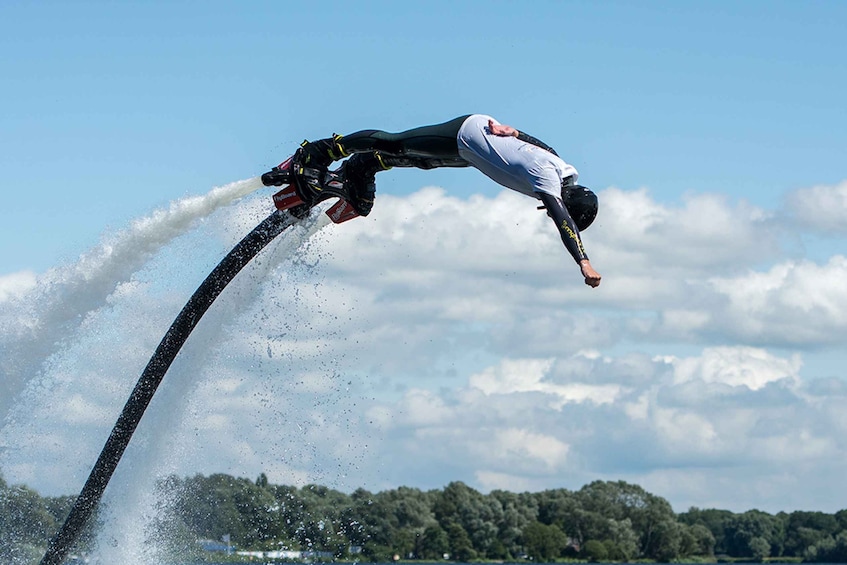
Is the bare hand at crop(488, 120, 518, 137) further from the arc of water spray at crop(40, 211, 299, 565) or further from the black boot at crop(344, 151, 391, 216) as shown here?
the arc of water spray at crop(40, 211, 299, 565)

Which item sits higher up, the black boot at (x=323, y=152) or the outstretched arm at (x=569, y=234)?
the black boot at (x=323, y=152)

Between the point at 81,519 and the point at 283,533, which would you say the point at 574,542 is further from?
Answer: the point at 81,519

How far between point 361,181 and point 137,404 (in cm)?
532

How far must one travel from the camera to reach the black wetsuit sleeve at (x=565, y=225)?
16328mm

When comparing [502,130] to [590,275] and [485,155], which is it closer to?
[485,155]

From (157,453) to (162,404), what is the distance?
858mm

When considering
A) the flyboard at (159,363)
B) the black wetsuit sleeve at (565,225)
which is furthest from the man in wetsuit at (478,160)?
the flyboard at (159,363)

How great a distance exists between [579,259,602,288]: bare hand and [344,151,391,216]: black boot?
5.49m

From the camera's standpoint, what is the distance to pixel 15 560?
23812mm

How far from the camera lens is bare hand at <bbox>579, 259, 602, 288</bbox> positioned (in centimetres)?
1543

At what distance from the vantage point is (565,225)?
1664 cm

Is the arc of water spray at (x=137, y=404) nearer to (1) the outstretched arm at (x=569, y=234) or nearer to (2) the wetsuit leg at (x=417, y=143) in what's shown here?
(2) the wetsuit leg at (x=417, y=143)

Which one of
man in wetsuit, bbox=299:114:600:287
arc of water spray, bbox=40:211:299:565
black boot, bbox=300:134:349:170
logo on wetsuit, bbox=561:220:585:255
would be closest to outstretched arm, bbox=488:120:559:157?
man in wetsuit, bbox=299:114:600:287

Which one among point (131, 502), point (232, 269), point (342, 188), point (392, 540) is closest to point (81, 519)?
point (131, 502)
